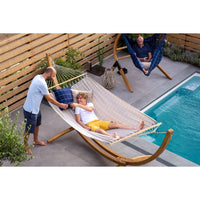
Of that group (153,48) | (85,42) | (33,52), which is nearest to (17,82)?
(33,52)

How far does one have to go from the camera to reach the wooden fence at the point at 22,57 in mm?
6050

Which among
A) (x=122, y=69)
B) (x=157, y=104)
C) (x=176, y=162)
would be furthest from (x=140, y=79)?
(x=176, y=162)

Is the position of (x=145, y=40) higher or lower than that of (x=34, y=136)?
higher

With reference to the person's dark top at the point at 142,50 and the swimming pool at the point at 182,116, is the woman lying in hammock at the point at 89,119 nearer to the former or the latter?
the swimming pool at the point at 182,116

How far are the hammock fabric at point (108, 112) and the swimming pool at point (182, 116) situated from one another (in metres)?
0.65

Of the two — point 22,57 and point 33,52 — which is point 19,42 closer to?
point 22,57

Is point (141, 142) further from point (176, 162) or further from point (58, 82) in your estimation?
point (58, 82)

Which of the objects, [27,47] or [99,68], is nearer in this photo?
[27,47]

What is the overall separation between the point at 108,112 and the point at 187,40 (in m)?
3.53

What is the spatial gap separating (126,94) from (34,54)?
1786mm

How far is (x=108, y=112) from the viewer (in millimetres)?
5367

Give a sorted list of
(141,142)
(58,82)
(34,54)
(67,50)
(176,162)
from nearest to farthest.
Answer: (176,162), (141,142), (58,82), (34,54), (67,50)

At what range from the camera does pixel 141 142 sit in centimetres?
559

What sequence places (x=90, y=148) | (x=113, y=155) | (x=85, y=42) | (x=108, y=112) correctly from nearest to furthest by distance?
(x=113, y=155), (x=108, y=112), (x=90, y=148), (x=85, y=42)
